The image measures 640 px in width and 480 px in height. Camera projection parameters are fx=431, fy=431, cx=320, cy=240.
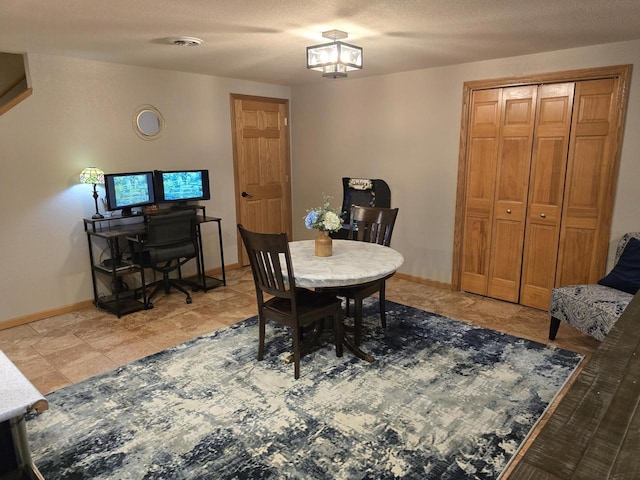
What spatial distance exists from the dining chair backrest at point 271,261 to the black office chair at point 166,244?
1.56m

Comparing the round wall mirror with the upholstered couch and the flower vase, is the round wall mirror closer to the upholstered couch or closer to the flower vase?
the flower vase

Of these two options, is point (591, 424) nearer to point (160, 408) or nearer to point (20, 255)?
point (160, 408)

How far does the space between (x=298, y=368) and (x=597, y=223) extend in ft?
9.12

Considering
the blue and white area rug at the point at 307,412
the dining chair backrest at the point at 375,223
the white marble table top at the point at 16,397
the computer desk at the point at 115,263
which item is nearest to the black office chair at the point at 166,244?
the computer desk at the point at 115,263

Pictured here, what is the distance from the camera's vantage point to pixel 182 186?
4.59m

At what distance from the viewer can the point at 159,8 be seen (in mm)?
2426

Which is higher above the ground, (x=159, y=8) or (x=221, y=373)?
(x=159, y=8)

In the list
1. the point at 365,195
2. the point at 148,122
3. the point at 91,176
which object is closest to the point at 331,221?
the point at 365,195

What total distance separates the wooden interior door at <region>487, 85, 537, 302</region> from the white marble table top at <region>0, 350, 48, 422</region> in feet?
13.0

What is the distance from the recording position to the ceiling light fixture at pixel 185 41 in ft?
10.2

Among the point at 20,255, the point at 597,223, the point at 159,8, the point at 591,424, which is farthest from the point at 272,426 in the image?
the point at 597,223

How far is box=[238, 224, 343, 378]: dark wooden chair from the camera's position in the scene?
8.77 feet

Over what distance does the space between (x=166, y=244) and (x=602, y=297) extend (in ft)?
12.0

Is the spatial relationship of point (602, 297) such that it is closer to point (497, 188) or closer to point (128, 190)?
point (497, 188)
